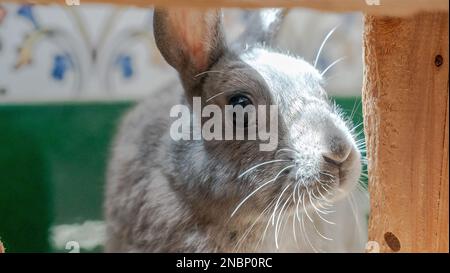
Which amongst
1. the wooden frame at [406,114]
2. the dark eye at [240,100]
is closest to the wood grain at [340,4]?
the wooden frame at [406,114]

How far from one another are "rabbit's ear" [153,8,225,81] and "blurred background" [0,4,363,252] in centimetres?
3

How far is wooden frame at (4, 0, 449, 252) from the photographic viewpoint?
2.26 ft

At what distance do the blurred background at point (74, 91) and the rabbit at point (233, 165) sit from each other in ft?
0.08

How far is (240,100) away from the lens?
0.73 metres

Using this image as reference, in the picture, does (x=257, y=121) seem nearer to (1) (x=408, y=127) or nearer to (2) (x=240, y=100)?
(2) (x=240, y=100)

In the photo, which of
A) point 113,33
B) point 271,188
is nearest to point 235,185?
point 271,188

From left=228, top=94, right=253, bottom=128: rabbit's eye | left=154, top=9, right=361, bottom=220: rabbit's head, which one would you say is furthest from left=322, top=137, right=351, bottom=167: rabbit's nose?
left=228, top=94, right=253, bottom=128: rabbit's eye

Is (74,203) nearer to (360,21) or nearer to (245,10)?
(245,10)

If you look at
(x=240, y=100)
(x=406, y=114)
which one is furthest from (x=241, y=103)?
(x=406, y=114)

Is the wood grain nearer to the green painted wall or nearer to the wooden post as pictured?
the wooden post

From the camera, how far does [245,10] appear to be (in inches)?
28.9
